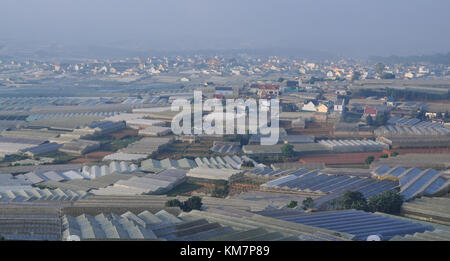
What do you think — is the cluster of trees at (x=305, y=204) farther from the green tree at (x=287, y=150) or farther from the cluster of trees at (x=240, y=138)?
the cluster of trees at (x=240, y=138)

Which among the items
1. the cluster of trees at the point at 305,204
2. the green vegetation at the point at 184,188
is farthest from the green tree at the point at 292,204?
the green vegetation at the point at 184,188

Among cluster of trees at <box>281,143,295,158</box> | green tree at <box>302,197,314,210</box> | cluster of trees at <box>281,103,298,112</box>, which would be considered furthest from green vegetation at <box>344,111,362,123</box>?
green tree at <box>302,197,314,210</box>

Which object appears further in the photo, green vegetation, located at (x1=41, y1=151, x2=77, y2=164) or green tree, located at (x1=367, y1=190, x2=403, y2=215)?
green vegetation, located at (x1=41, y1=151, x2=77, y2=164)

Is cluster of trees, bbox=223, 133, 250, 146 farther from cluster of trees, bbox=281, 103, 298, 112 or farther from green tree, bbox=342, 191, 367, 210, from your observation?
green tree, bbox=342, 191, 367, 210

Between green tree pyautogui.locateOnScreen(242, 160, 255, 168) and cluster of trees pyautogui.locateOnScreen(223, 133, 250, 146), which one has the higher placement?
cluster of trees pyautogui.locateOnScreen(223, 133, 250, 146)

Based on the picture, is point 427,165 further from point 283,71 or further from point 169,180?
point 283,71

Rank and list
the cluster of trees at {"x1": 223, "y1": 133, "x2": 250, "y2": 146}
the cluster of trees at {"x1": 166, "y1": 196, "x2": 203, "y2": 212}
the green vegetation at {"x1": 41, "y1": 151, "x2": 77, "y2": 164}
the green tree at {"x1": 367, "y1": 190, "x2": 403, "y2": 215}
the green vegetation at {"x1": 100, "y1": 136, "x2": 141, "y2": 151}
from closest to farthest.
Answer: the cluster of trees at {"x1": 166, "y1": 196, "x2": 203, "y2": 212}, the green tree at {"x1": 367, "y1": 190, "x2": 403, "y2": 215}, the green vegetation at {"x1": 41, "y1": 151, "x2": 77, "y2": 164}, the green vegetation at {"x1": 100, "y1": 136, "x2": 141, "y2": 151}, the cluster of trees at {"x1": 223, "y1": 133, "x2": 250, "y2": 146}

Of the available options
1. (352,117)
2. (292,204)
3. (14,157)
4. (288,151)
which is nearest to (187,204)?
(292,204)
